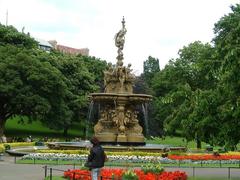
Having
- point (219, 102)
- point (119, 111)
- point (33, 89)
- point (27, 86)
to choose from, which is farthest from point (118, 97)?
point (33, 89)

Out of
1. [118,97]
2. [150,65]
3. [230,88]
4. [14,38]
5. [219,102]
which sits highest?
[150,65]

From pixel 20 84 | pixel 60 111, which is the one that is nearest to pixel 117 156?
pixel 20 84

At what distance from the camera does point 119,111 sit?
A: 118 feet

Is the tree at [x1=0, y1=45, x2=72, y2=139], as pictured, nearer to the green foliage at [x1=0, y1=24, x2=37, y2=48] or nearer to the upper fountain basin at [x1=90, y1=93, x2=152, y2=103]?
the green foliage at [x1=0, y1=24, x2=37, y2=48]

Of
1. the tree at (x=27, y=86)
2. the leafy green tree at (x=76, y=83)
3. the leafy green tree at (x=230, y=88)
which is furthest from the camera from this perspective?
the leafy green tree at (x=76, y=83)

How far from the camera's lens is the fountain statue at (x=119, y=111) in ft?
117

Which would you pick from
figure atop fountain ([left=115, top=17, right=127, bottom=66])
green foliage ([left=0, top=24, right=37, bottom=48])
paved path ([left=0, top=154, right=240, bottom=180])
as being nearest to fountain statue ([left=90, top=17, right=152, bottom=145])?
figure atop fountain ([left=115, top=17, right=127, bottom=66])

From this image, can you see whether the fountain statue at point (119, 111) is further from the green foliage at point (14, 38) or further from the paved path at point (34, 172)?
the green foliage at point (14, 38)

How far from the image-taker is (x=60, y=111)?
6312cm

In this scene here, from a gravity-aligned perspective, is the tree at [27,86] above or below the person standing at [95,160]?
above

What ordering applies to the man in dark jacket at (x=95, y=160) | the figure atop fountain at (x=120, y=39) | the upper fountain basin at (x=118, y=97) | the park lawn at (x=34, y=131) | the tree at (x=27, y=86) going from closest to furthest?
the man in dark jacket at (x=95, y=160)
the upper fountain basin at (x=118, y=97)
the figure atop fountain at (x=120, y=39)
the tree at (x=27, y=86)
the park lawn at (x=34, y=131)

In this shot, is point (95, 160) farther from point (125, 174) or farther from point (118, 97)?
point (118, 97)

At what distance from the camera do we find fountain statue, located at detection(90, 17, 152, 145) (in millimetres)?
35688

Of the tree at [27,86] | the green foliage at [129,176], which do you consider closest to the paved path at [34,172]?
the green foliage at [129,176]
